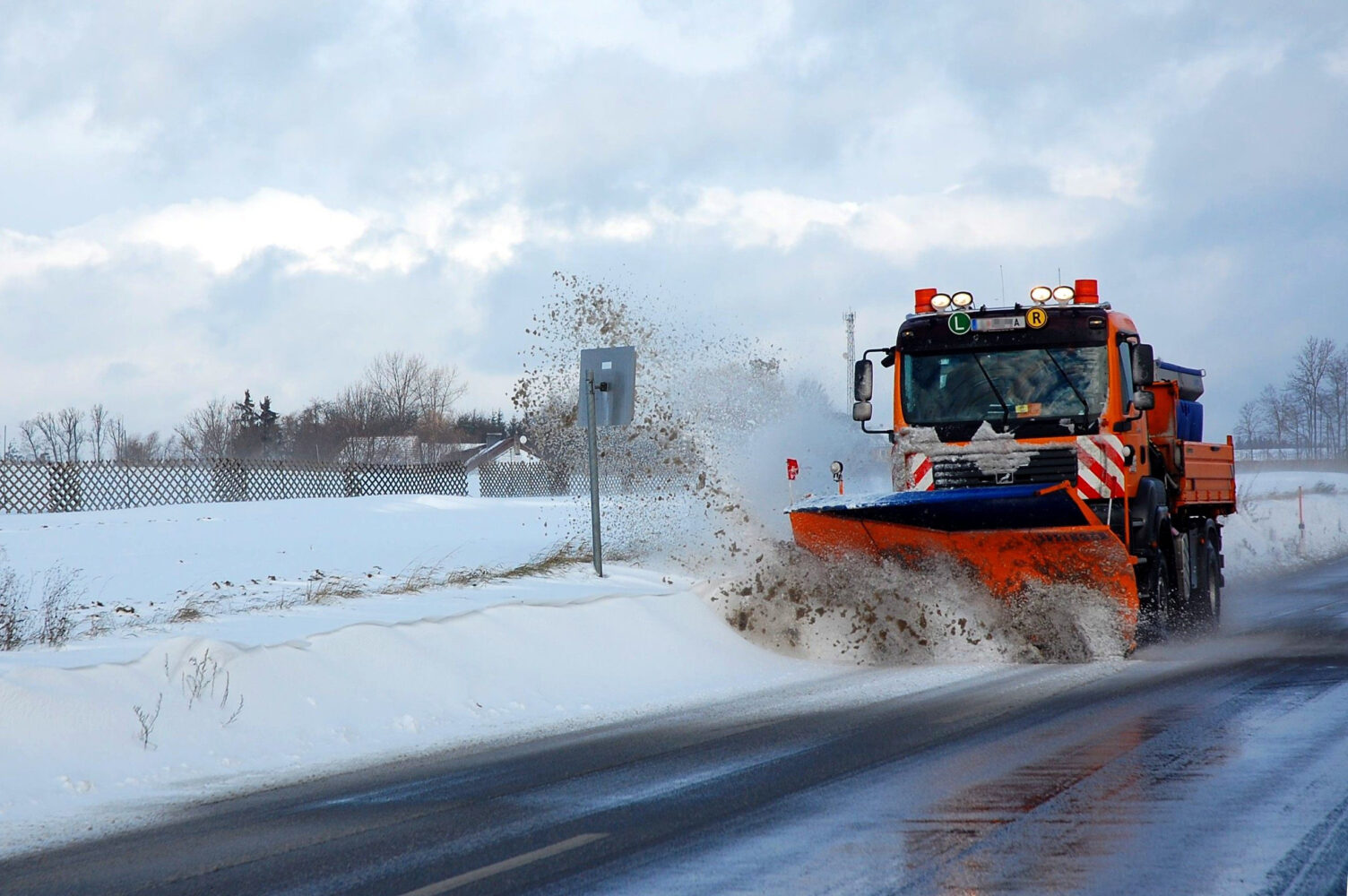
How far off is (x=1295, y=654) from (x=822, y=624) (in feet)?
14.0

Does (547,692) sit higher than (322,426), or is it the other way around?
(322,426)

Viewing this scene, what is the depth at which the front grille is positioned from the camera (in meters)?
12.5

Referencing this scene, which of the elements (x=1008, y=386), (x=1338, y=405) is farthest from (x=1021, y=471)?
(x=1338, y=405)

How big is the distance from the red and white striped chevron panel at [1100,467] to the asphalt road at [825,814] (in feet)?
10.5

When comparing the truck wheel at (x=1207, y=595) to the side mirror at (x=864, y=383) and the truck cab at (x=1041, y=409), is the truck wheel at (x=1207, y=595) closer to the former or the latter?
the truck cab at (x=1041, y=409)

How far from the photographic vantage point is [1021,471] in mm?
12617

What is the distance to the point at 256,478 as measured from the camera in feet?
123

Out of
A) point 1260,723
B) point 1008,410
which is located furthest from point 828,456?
point 1260,723

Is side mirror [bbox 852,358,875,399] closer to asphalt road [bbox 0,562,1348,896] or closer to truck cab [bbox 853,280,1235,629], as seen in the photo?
truck cab [bbox 853,280,1235,629]

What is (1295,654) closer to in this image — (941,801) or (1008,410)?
(1008,410)

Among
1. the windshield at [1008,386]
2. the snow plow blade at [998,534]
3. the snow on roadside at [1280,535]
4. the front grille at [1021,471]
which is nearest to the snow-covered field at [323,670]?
the snow plow blade at [998,534]

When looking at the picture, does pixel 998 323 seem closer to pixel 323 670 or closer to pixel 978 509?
pixel 978 509

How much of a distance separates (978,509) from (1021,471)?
964mm

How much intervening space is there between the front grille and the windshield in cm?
38
